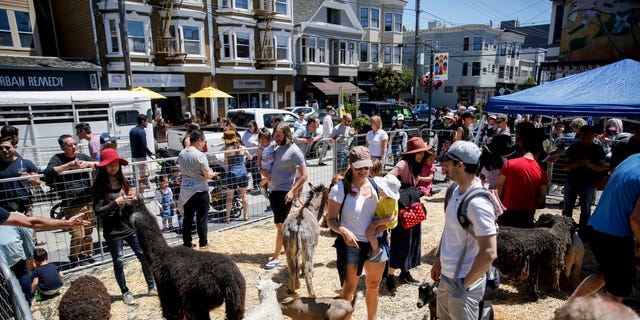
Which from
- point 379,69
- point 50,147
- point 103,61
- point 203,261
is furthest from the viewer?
point 379,69

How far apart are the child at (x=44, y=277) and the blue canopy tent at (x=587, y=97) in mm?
7010

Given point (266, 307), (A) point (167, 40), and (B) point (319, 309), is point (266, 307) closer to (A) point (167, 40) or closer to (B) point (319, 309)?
(B) point (319, 309)

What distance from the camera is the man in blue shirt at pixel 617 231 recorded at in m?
2.83

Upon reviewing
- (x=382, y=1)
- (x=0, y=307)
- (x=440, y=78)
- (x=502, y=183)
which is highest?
(x=382, y=1)

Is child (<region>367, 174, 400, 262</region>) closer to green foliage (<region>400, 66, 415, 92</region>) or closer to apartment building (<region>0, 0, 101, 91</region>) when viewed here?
apartment building (<region>0, 0, 101, 91</region>)

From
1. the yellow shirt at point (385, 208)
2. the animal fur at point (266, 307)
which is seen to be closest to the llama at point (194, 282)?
the animal fur at point (266, 307)

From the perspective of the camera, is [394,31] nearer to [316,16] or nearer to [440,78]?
[316,16]

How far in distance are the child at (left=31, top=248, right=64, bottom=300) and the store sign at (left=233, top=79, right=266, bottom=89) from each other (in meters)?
22.2

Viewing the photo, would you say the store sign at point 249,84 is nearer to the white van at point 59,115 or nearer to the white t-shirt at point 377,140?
the white van at point 59,115

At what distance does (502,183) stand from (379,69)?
3305cm

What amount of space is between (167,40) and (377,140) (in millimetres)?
18785

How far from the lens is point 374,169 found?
4281 millimetres

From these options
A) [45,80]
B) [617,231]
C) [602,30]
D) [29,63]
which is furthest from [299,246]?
[29,63]

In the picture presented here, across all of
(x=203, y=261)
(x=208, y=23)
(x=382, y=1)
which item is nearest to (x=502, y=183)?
(x=203, y=261)
